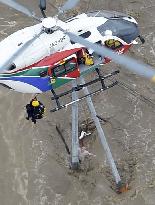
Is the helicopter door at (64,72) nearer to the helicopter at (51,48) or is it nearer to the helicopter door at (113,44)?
the helicopter at (51,48)

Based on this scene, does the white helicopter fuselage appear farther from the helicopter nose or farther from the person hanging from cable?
the helicopter nose

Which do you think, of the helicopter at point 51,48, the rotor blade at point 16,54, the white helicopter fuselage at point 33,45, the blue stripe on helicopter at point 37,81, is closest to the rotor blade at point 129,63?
the helicopter at point 51,48

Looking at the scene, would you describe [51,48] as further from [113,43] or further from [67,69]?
[113,43]

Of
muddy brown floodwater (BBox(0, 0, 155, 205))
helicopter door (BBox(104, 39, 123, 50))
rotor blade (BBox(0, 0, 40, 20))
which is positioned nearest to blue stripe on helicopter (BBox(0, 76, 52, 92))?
rotor blade (BBox(0, 0, 40, 20))

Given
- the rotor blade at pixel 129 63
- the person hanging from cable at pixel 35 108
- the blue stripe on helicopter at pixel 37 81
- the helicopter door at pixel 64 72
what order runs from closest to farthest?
the rotor blade at pixel 129 63, the blue stripe on helicopter at pixel 37 81, the helicopter door at pixel 64 72, the person hanging from cable at pixel 35 108

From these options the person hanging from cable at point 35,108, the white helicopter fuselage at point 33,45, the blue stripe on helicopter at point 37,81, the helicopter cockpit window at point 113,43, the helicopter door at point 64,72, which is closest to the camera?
the white helicopter fuselage at point 33,45

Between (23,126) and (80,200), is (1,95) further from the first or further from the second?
(80,200)
